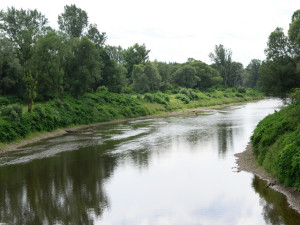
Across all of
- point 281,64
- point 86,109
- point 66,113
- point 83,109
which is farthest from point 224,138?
point 86,109

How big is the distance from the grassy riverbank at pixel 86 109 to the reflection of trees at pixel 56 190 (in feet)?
33.8

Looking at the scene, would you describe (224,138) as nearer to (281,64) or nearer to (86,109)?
(281,64)

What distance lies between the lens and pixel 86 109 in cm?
5581

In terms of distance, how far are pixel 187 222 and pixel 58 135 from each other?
103ft

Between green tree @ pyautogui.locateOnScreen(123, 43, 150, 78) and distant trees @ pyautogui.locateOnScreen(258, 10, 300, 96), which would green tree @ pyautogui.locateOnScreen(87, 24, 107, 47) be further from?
distant trees @ pyautogui.locateOnScreen(258, 10, 300, 96)

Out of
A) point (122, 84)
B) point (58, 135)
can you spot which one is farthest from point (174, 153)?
point (122, 84)

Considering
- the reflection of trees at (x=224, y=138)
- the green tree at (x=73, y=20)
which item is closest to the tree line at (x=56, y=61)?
the green tree at (x=73, y=20)

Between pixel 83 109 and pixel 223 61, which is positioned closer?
pixel 83 109

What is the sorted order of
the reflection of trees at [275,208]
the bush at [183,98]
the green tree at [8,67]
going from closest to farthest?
the reflection of trees at [275,208] < the green tree at [8,67] < the bush at [183,98]

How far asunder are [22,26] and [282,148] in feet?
207

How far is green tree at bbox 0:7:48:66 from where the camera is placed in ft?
169

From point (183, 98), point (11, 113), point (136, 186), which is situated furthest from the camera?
point (183, 98)

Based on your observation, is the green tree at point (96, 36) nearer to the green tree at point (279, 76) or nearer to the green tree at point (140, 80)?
the green tree at point (140, 80)

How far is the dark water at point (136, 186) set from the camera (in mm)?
16016
